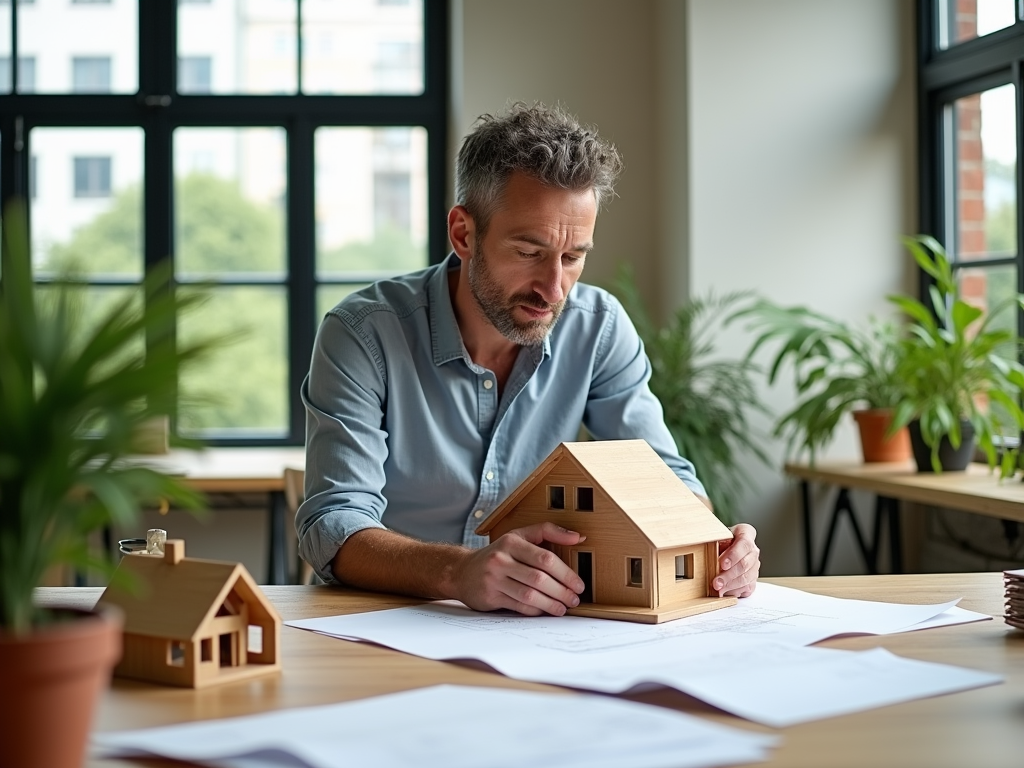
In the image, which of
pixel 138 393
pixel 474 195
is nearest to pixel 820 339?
pixel 474 195

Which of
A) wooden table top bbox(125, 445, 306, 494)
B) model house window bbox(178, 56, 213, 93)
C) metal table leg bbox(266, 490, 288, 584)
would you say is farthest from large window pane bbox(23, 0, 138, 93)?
metal table leg bbox(266, 490, 288, 584)

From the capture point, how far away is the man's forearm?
154cm

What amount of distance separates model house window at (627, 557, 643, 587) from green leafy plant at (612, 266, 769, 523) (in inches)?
89.8

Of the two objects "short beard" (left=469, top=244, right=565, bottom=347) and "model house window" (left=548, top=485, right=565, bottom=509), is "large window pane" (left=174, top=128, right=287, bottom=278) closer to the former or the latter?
"short beard" (left=469, top=244, right=565, bottom=347)

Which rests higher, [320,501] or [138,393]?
[138,393]

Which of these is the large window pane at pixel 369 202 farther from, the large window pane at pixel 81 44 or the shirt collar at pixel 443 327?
the shirt collar at pixel 443 327

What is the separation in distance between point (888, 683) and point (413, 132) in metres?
4.13

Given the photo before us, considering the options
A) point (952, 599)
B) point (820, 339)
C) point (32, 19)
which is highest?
point (32, 19)

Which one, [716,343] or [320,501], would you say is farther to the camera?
[716,343]

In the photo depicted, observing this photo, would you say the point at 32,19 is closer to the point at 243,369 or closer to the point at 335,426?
the point at 243,369

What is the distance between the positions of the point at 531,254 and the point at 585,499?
1.88 feet

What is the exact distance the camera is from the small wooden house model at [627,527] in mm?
1433

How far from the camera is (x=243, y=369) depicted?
488 centimetres

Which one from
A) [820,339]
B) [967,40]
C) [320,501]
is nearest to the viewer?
[320,501]
